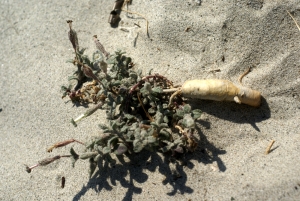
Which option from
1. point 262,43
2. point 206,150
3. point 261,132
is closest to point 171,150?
point 206,150

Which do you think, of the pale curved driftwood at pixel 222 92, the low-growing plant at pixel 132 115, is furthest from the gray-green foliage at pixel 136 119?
the pale curved driftwood at pixel 222 92

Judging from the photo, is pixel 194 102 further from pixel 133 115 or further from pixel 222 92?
pixel 133 115

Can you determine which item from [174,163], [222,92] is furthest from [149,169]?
[222,92]

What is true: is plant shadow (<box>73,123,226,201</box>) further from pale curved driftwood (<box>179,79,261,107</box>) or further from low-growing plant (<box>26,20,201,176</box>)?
pale curved driftwood (<box>179,79,261,107</box>)

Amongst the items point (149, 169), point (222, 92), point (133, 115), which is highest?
point (222, 92)

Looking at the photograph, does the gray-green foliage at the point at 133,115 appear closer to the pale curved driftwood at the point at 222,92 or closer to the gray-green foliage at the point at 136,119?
the gray-green foliage at the point at 136,119

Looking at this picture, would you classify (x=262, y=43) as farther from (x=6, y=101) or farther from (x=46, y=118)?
(x=6, y=101)

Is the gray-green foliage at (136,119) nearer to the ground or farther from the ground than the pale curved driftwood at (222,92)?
nearer to the ground


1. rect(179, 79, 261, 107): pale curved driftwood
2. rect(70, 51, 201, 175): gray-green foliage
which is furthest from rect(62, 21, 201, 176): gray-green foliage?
rect(179, 79, 261, 107): pale curved driftwood

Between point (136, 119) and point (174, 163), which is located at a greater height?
point (136, 119)
